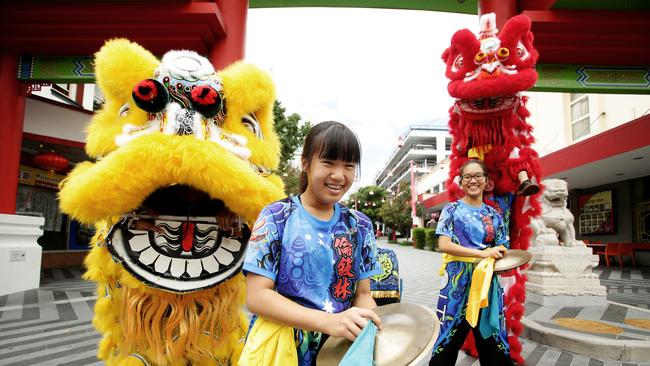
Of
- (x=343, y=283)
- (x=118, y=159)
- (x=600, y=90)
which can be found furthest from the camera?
(x=600, y=90)

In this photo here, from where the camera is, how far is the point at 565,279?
5.15 m

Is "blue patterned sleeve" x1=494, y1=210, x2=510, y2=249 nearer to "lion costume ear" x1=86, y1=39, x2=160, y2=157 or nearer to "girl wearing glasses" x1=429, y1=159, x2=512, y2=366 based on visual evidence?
"girl wearing glasses" x1=429, y1=159, x2=512, y2=366

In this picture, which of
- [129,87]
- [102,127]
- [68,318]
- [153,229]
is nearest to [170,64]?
[129,87]

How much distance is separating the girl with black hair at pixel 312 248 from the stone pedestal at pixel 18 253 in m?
6.17

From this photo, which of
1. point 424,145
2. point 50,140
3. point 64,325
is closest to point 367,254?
point 64,325

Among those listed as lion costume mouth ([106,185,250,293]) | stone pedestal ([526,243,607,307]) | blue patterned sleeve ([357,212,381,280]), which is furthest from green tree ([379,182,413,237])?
blue patterned sleeve ([357,212,381,280])

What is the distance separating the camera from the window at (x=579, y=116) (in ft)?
41.0

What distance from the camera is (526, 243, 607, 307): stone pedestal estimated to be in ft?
16.7

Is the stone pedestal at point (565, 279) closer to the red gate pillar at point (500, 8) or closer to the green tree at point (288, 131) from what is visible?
the red gate pillar at point (500, 8)

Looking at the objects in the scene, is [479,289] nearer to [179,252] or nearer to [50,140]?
[179,252]

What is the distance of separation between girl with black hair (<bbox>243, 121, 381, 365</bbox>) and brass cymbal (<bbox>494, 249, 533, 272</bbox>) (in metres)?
1.14

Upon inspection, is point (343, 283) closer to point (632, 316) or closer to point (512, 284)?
point (512, 284)

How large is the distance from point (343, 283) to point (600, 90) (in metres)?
6.82

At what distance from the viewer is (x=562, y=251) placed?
5.29 meters
